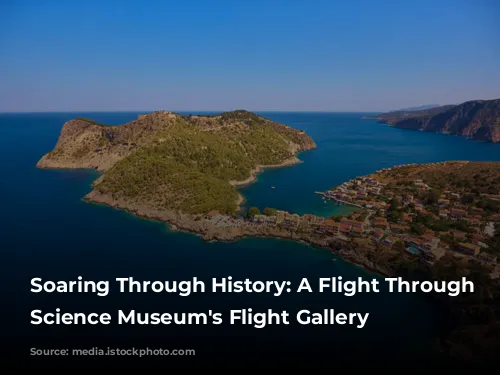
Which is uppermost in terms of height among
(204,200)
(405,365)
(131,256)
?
(204,200)

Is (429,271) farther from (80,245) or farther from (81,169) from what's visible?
(81,169)

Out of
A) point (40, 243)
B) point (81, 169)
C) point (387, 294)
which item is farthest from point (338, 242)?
point (81, 169)

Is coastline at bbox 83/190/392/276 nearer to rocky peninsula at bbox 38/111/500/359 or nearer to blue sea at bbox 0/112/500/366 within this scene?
rocky peninsula at bbox 38/111/500/359

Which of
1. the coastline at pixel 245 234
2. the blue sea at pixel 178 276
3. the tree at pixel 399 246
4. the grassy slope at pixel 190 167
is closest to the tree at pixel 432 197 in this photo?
the blue sea at pixel 178 276

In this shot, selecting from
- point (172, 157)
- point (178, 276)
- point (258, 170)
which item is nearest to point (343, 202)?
point (258, 170)

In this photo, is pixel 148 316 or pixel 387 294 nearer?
pixel 148 316
